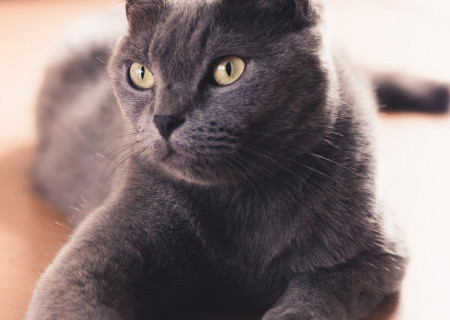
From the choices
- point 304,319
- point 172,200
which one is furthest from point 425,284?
point 172,200

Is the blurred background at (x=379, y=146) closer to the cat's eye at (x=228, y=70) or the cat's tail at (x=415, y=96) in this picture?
the cat's tail at (x=415, y=96)

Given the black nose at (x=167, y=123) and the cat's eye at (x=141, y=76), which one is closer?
the black nose at (x=167, y=123)

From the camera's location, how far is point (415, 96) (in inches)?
80.4

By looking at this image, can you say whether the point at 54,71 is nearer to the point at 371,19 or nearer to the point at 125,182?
the point at 125,182

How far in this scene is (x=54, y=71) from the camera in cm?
178

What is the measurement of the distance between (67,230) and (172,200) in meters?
0.38

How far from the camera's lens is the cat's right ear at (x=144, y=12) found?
1.11m

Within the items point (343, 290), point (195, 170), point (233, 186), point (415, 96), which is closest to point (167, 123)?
point (195, 170)

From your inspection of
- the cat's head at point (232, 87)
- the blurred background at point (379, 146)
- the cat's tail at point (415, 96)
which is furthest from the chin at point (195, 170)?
the cat's tail at point (415, 96)

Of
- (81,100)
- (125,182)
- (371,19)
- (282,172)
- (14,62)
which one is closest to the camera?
(282,172)

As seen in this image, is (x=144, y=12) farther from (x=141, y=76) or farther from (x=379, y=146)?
(x=379, y=146)

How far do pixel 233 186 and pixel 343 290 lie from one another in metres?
0.26

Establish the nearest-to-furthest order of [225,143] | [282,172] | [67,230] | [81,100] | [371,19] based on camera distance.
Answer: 1. [225,143]
2. [282,172]
3. [67,230]
4. [81,100]
5. [371,19]

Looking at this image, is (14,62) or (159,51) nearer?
(159,51)
